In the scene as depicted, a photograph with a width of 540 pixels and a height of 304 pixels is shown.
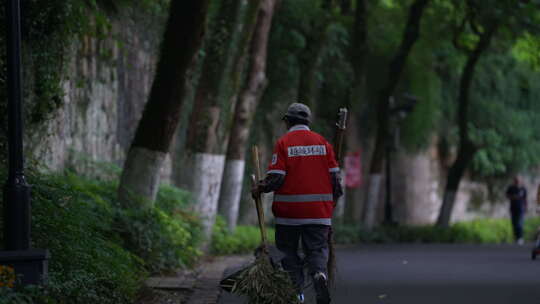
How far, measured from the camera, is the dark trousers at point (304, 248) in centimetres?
897

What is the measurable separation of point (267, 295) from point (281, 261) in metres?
0.56

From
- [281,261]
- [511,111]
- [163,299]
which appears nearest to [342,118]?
[281,261]

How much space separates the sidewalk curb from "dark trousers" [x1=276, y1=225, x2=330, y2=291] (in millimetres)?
1429

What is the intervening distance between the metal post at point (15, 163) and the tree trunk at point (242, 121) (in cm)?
1196

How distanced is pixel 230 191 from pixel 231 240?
1663 millimetres

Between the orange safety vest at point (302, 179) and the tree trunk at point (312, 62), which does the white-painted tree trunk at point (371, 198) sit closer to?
the tree trunk at point (312, 62)

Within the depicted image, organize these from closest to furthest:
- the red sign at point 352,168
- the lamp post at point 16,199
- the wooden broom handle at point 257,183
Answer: the lamp post at point 16,199 → the wooden broom handle at point 257,183 → the red sign at point 352,168

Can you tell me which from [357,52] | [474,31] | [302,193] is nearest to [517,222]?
[474,31]

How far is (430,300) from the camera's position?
10.5 m

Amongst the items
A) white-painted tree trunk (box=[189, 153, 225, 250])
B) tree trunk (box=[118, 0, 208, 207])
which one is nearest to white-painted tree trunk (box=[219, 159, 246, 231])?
white-painted tree trunk (box=[189, 153, 225, 250])

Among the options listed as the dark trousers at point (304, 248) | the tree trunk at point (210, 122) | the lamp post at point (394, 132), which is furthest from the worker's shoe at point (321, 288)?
the lamp post at point (394, 132)

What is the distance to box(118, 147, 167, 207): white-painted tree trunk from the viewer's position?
13266 mm

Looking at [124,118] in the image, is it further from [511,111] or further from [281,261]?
[511,111]

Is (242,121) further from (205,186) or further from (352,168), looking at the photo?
(352,168)
